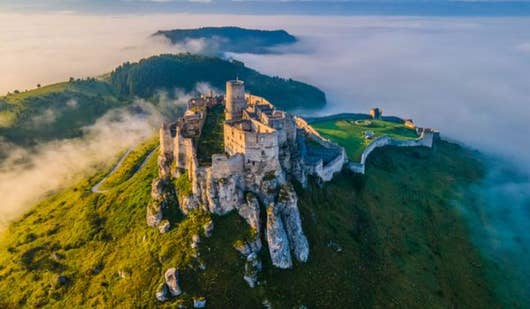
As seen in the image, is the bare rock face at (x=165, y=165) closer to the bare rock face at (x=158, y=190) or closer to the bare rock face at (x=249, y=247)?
the bare rock face at (x=158, y=190)

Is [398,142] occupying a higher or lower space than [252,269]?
lower

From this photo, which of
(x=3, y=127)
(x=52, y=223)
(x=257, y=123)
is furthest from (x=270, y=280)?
(x=3, y=127)

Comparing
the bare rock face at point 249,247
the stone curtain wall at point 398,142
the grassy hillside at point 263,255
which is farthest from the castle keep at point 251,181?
the stone curtain wall at point 398,142

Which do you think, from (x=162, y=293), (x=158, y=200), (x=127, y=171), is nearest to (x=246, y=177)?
(x=158, y=200)

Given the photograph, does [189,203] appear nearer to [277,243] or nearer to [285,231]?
[277,243]

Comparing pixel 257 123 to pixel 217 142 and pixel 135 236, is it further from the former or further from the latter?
pixel 135 236

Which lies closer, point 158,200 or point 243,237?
point 243,237

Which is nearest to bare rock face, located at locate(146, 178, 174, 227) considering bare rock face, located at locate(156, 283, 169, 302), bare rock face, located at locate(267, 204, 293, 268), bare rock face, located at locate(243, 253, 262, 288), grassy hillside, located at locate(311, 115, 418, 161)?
bare rock face, located at locate(156, 283, 169, 302)

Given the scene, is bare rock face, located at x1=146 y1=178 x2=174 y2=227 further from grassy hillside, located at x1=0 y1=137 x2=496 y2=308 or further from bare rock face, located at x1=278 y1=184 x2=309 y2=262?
bare rock face, located at x1=278 y1=184 x2=309 y2=262
